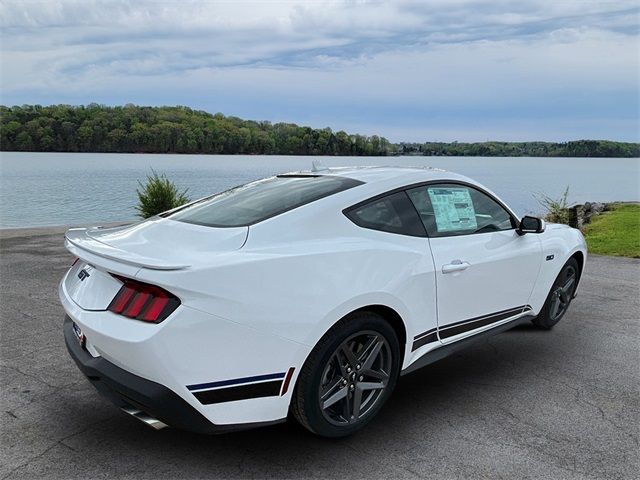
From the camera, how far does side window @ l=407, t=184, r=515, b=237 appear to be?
3680 mm

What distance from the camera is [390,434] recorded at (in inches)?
128

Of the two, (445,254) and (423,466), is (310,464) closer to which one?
(423,466)

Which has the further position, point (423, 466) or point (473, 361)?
point (473, 361)

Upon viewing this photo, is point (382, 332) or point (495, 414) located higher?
point (382, 332)

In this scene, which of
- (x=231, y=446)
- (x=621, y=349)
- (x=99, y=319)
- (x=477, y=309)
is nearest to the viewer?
(x=99, y=319)

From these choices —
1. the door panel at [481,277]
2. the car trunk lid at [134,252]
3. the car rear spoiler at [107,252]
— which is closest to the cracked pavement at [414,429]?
the door panel at [481,277]

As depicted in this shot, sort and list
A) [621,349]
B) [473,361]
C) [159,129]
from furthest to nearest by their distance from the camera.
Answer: [159,129] → [621,349] → [473,361]

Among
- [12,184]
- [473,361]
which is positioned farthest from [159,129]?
[473,361]

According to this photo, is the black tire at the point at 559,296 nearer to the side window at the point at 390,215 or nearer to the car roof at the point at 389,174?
the car roof at the point at 389,174

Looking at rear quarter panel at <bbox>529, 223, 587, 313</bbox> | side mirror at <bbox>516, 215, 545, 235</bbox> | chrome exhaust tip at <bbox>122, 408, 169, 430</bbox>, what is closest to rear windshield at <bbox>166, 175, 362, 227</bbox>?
chrome exhaust tip at <bbox>122, 408, 169, 430</bbox>

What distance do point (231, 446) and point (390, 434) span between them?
36.8 inches

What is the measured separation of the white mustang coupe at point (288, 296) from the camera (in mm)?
2545

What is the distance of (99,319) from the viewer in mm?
2738

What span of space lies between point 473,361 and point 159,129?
97.5 feet
